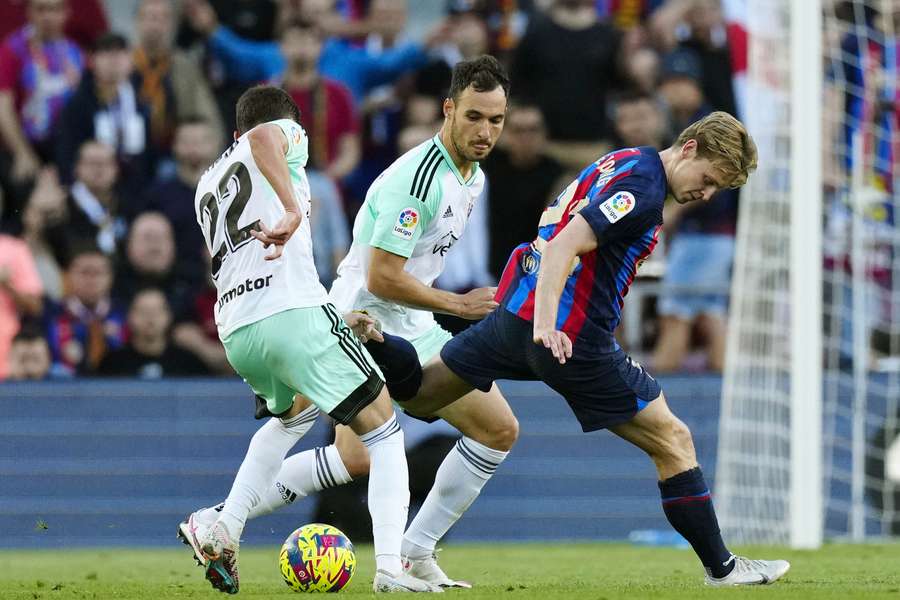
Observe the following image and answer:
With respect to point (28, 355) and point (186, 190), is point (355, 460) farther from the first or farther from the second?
point (186, 190)

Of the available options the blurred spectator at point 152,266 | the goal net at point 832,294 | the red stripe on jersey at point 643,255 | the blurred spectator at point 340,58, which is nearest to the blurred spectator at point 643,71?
the goal net at point 832,294

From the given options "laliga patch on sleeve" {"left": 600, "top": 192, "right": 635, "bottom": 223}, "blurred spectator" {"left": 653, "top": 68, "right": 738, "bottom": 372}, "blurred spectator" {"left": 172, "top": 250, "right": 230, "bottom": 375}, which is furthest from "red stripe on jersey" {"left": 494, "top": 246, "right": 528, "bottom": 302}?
"blurred spectator" {"left": 172, "top": 250, "right": 230, "bottom": 375}

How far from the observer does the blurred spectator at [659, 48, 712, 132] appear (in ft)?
44.4

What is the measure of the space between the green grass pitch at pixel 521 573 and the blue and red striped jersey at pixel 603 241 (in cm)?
121

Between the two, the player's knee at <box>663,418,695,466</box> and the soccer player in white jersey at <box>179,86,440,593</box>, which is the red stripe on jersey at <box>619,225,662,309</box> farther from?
the soccer player in white jersey at <box>179,86,440,593</box>

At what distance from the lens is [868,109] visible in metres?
12.5

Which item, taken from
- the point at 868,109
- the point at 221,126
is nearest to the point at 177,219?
the point at 221,126

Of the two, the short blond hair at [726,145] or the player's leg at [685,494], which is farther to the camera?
the player's leg at [685,494]

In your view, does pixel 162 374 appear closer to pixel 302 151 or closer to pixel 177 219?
pixel 177 219

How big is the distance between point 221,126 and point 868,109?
5579 mm

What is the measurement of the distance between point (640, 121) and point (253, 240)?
7184mm

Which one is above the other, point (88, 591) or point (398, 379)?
point (398, 379)

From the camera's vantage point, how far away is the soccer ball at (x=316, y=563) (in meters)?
6.81

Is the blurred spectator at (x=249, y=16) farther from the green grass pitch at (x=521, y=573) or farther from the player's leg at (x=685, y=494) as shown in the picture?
the player's leg at (x=685, y=494)
